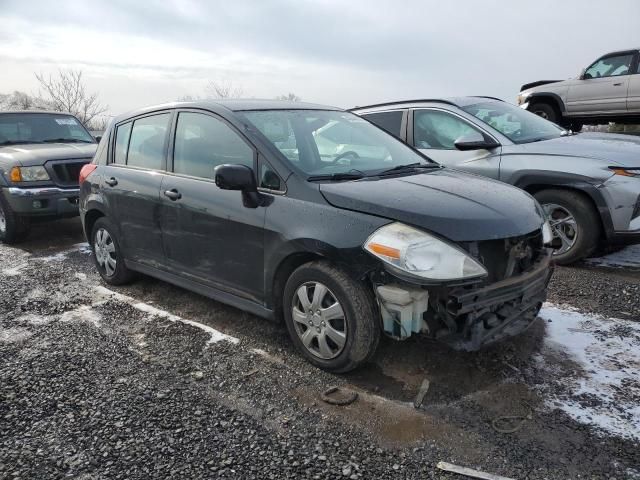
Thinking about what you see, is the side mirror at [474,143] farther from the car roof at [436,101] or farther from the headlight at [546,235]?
the headlight at [546,235]

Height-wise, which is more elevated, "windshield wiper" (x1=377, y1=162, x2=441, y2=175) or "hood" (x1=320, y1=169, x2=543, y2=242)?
"windshield wiper" (x1=377, y1=162, x2=441, y2=175)

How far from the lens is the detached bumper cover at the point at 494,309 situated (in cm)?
281

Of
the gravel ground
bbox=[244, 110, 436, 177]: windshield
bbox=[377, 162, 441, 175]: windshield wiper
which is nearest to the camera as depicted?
the gravel ground

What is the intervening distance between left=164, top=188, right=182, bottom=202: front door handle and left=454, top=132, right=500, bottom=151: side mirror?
2.94 m

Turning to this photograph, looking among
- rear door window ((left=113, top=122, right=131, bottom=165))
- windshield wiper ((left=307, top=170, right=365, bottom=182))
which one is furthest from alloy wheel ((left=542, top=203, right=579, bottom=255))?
rear door window ((left=113, top=122, right=131, bottom=165))

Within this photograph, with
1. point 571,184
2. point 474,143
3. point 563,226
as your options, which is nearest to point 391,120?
point 474,143

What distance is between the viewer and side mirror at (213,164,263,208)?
10.7 ft

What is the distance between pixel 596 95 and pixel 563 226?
294 inches

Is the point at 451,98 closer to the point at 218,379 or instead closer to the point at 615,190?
the point at 615,190

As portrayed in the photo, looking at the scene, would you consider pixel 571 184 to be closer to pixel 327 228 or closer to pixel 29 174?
pixel 327 228

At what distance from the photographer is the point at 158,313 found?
4.31m

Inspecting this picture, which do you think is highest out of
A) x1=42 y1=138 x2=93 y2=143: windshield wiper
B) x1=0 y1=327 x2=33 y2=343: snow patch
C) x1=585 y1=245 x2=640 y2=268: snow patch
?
A: x1=42 y1=138 x2=93 y2=143: windshield wiper

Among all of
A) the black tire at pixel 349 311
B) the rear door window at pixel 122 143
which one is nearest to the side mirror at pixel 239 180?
the black tire at pixel 349 311

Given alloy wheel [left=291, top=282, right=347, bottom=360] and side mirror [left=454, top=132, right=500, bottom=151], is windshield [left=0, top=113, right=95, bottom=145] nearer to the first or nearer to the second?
side mirror [left=454, top=132, right=500, bottom=151]
